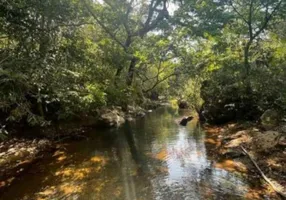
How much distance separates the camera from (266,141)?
28.6ft

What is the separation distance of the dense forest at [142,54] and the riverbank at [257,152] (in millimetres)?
2251

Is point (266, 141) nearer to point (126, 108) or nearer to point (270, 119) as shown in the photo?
point (270, 119)

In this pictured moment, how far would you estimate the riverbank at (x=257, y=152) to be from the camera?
682cm

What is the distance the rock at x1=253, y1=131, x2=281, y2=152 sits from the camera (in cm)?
838

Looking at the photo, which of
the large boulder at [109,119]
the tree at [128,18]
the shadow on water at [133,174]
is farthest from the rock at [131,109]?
the shadow on water at [133,174]

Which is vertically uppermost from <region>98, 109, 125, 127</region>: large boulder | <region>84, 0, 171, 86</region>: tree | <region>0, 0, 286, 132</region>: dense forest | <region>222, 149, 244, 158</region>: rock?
<region>84, 0, 171, 86</region>: tree

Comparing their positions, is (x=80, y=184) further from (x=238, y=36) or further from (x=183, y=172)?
(x=238, y=36)

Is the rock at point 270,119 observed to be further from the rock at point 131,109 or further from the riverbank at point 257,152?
the rock at point 131,109

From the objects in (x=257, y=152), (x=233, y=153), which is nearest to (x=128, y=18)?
(x=233, y=153)

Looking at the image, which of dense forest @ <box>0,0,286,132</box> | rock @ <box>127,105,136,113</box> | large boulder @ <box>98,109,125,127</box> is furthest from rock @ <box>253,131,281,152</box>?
rock @ <box>127,105,136,113</box>

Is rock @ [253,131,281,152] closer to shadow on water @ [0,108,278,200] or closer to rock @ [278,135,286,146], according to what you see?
rock @ [278,135,286,146]

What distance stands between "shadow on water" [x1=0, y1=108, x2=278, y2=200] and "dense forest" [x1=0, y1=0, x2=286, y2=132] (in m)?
1.82

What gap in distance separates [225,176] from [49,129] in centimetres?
882

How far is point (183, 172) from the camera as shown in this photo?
780 centimetres
